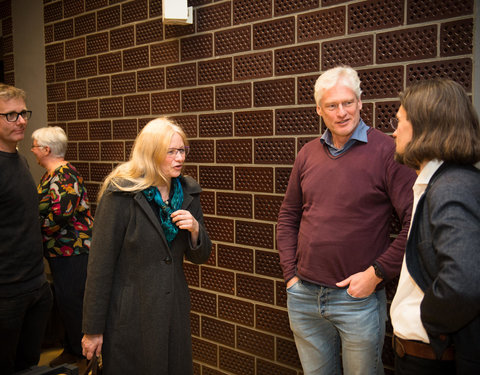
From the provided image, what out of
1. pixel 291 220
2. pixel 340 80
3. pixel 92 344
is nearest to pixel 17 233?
pixel 92 344

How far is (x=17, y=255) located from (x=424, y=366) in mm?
2011

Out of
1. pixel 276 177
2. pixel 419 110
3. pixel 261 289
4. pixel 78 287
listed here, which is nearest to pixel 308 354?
pixel 261 289

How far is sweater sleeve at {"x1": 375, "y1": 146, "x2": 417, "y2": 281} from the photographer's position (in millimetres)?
1798

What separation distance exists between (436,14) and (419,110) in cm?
96

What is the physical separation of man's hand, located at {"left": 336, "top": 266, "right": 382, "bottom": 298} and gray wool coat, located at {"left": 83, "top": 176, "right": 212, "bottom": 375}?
30.5 inches

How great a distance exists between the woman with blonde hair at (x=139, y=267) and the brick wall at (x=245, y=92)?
87 cm

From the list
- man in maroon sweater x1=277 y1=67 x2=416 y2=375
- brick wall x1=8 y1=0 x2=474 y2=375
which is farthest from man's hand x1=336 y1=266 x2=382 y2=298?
brick wall x1=8 y1=0 x2=474 y2=375

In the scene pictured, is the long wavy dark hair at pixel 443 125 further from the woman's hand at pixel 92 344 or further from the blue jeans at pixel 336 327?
the woman's hand at pixel 92 344

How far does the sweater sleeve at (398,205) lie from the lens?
1.80 meters

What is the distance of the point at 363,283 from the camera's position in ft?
6.06

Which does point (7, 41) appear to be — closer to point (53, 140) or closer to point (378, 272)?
point (53, 140)

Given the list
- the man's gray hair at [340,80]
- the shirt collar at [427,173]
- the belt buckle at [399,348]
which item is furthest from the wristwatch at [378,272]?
the man's gray hair at [340,80]

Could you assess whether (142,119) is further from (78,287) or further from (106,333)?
(106,333)

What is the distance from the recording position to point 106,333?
1.97 m
